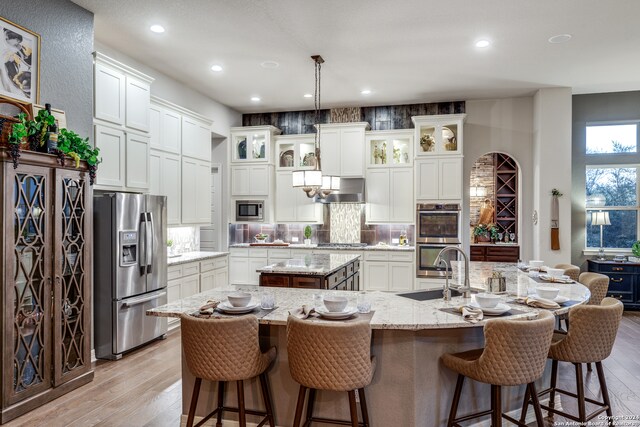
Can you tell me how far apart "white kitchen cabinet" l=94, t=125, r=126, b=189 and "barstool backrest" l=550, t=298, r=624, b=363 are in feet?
13.7

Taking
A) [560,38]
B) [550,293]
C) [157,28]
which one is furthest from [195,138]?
[550,293]

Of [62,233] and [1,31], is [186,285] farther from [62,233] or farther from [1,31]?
[1,31]

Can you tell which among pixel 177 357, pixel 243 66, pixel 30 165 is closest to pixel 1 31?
pixel 30 165

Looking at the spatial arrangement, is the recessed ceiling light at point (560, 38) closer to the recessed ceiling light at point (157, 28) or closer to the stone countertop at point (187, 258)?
the recessed ceiling light at point (157, 28)

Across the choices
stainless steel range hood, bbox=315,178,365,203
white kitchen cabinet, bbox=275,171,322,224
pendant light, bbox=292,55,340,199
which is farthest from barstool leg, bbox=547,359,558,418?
white kitchen cabinet, bbox=275,171,322,224

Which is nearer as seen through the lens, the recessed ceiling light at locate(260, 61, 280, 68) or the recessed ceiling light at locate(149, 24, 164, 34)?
the recessed ceiling light at locate(149, 24, 164, 34)

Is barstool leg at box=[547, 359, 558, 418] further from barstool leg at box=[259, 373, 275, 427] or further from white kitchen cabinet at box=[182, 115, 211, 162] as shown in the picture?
white kitchen cabinet at box=[182, 115, 211, 162]

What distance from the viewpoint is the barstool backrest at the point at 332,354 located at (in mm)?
2119

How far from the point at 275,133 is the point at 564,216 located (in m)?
5.01

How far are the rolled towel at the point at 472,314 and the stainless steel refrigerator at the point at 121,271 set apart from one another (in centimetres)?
330

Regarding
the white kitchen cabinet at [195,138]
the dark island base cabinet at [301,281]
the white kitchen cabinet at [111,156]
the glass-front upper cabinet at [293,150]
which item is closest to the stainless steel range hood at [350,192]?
the glass-front upper cabinet at [293,150]

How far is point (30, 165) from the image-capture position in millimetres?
3053

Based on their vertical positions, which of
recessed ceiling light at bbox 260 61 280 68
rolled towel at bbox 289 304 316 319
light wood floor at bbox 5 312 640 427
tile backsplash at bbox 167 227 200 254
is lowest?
light wood floor at bbox 5 312 640 427

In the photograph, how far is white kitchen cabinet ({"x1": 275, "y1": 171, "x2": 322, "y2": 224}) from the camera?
24.4 ft
